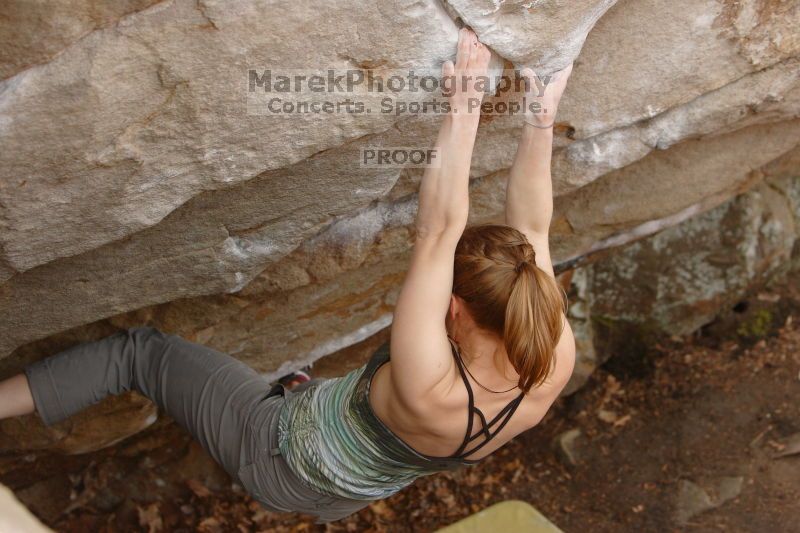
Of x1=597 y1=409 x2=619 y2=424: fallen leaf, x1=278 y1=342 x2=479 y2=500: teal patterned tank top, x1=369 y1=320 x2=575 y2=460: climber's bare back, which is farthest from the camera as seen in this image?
x1=597 y1=409 x2=619 y2=424: fallen leaf

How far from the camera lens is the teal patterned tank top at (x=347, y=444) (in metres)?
2.81

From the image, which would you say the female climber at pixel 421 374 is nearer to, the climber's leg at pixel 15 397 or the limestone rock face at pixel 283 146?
the climber's leg at pixel 15 397

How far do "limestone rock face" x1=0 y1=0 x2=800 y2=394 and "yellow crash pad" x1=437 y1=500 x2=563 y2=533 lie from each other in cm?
120

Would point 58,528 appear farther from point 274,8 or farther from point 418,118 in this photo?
point 274,8

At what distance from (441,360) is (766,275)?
4423mm

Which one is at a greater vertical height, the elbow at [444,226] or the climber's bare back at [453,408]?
the elbow at [444,226]

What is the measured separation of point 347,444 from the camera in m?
2.90

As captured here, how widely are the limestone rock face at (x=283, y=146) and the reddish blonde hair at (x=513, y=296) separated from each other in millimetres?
593

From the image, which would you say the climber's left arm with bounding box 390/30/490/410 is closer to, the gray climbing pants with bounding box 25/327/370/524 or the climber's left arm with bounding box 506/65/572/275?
the climber's left arm with bounding box 506/65/572/275

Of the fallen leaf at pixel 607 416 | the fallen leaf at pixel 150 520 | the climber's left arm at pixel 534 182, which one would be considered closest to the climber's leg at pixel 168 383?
the climber's left arm at pixel 534 182

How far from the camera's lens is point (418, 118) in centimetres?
298

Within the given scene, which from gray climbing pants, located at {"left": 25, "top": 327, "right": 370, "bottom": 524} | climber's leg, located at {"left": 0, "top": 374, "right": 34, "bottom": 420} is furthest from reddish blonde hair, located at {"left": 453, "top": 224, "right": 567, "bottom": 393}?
climber's leg, located at {"left": 0, "top": 374, "right": 34, "bottom": 420}

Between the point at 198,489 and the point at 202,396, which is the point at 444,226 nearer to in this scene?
the point at 202,396

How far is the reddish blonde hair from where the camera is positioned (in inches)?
94.0
